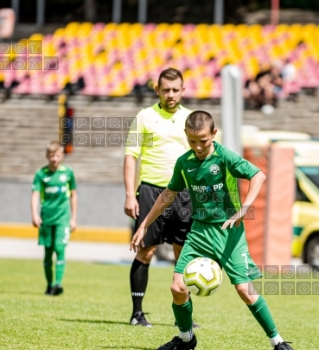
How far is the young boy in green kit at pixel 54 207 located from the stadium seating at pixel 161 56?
15062 mm

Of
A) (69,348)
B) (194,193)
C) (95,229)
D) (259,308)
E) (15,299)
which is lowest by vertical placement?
(95,229)

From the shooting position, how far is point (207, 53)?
94.6 ft

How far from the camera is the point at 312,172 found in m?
17.1

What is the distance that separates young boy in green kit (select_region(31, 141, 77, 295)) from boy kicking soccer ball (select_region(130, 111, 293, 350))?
4354mm

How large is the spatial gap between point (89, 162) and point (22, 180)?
195 cm

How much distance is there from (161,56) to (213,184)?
22805 mm

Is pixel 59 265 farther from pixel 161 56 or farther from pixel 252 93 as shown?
pixel 161 56

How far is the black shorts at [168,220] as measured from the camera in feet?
26.8

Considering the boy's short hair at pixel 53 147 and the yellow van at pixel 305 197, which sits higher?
the boy's short hair at pixel 53 147

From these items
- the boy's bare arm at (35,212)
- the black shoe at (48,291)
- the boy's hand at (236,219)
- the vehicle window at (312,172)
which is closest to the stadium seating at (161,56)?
the vehicle window at (312,172)

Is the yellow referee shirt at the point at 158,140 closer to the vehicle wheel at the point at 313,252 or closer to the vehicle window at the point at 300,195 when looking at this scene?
the vehicle wheel at the point at 313,252

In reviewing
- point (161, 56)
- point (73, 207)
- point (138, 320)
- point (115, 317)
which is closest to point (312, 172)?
point (73, 207)

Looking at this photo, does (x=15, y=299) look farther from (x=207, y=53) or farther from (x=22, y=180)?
(x=207, y=53)

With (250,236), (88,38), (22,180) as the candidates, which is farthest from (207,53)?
(250,236)
